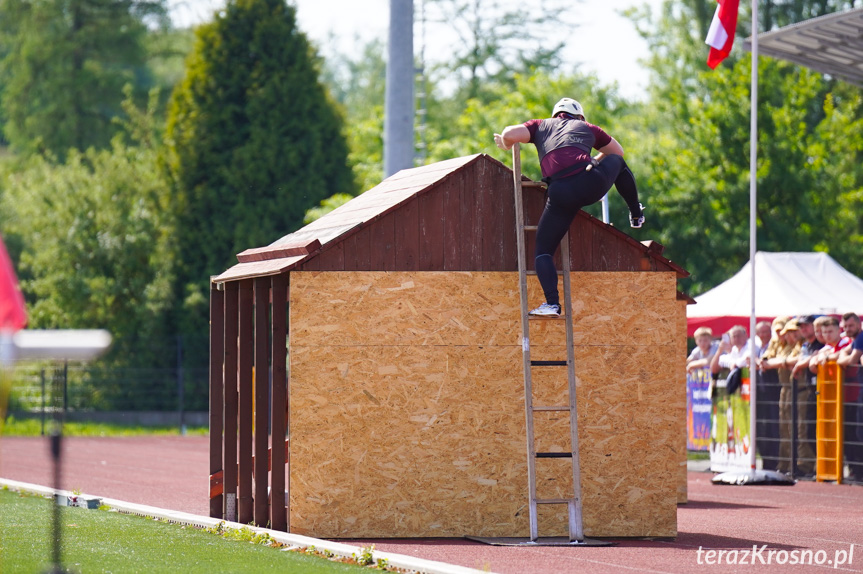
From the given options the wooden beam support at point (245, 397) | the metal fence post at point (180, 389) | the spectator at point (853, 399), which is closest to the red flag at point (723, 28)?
the spectator at point (853, 399)

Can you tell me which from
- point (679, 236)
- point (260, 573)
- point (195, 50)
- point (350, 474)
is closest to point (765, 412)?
point (350, 474)

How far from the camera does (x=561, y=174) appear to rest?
10258 millimetres

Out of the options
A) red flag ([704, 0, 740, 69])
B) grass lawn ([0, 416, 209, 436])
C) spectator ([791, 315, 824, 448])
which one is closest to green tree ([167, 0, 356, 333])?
grass lawn ([0, 416, 209, 436])

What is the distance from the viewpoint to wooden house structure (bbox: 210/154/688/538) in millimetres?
10359

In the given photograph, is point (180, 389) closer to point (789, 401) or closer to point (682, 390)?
point (789, 401)

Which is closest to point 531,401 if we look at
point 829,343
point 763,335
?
point 829,343

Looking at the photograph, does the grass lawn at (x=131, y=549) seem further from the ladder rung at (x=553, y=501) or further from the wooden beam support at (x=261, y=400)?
the ladder rung at (x=553, y=501)

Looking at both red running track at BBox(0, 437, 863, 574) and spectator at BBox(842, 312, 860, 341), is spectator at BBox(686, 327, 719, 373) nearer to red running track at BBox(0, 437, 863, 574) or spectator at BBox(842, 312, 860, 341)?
red running track at BBox(0, 437, 863, 574)

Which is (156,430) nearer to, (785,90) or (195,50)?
(195,50)

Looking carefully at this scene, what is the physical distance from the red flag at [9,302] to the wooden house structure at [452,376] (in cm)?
553

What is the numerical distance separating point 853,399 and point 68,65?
34842 millimetres

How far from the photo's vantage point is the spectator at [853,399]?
666 inches

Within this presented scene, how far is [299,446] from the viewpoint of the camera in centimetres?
1026

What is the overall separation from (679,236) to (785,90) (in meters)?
5.00
